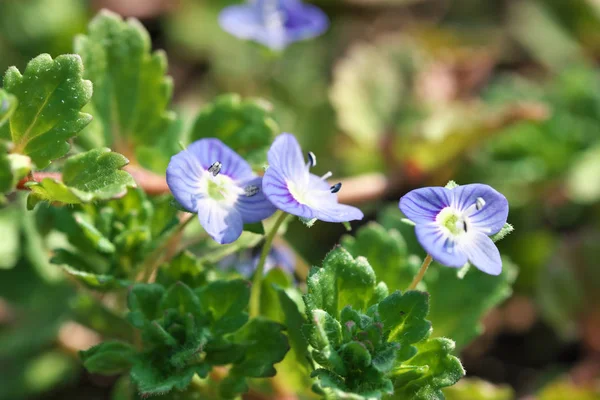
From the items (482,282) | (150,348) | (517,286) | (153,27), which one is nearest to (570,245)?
(517,286)

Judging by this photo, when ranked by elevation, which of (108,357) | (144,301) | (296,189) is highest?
(296,189)

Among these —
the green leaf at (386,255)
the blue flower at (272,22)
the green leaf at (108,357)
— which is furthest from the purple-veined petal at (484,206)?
the blue flower at (272,22)

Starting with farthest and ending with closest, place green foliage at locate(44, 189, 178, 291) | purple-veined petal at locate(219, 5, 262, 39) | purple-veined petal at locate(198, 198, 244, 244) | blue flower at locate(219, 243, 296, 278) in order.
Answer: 1. purple-veined petal at locate(219, 5, 262, 39)
2. blue flower at locate(219, 243, 296, 278)
3. green foliage at locate(44, 189, 178, 291)
4. purple-veined petal at locate(198, 198, 244, 244)

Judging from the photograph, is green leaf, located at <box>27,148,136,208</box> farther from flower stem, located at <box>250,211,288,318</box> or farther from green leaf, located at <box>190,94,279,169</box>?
green leaf, located at <box>190,94,279,169</box>

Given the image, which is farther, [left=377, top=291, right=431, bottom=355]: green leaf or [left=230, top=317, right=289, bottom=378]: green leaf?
[left=230, top=317, right=289, bottom=378]: green leaf

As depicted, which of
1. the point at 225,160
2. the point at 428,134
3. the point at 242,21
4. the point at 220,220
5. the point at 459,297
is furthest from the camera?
the point at 242,21

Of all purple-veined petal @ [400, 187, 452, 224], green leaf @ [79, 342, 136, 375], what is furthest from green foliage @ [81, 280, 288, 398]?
purple-veined petal @ [400, 187, 452, 224]

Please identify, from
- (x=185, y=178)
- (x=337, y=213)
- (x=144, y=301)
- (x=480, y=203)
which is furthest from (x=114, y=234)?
(x=480, y=203)

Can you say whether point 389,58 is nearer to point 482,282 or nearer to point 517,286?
point 517,286

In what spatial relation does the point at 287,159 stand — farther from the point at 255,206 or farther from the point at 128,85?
the point at 128,85
